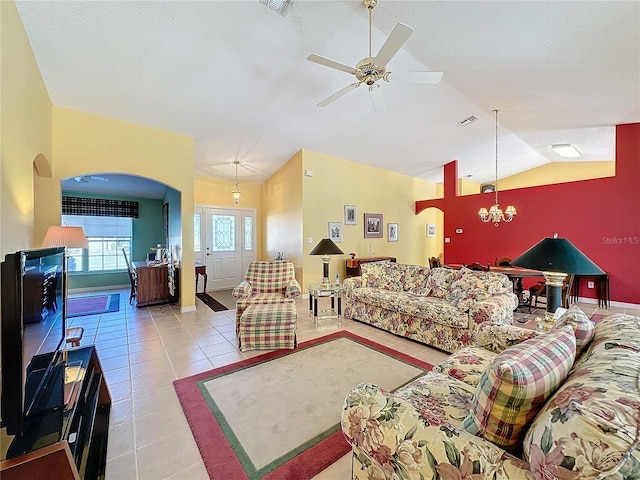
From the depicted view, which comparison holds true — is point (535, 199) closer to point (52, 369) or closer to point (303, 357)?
point (303, 357)

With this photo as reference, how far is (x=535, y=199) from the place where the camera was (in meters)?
6.04

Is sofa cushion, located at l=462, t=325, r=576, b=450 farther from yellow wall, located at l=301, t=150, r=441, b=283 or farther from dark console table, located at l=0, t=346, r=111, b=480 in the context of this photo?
yellow wall, located at l=301, t=150, r=441, b=283

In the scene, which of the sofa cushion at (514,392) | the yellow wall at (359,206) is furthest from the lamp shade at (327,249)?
the sofa cushion at (514,392)

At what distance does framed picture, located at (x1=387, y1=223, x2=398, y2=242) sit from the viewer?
25.0 feet

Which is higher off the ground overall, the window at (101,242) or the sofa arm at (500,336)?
the window at (101,242)

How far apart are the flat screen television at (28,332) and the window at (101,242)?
618 centimetres

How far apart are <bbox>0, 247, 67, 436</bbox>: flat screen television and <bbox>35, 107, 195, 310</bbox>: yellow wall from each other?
293cm

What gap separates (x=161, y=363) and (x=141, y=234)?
5.49 m

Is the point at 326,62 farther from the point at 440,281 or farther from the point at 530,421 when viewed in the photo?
the point at 440,281

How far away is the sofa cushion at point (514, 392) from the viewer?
87 centimetres

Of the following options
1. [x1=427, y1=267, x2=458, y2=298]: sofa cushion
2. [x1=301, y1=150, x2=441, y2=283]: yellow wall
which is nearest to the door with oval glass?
[x1=301, y1=150, x2=441, y2=283]: yellow wall

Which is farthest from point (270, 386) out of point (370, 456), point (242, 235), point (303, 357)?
point (242, 235)

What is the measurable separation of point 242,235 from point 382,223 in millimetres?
3898

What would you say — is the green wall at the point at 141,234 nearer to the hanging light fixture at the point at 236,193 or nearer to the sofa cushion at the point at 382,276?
the hanging light fixture at the point at 236,193
